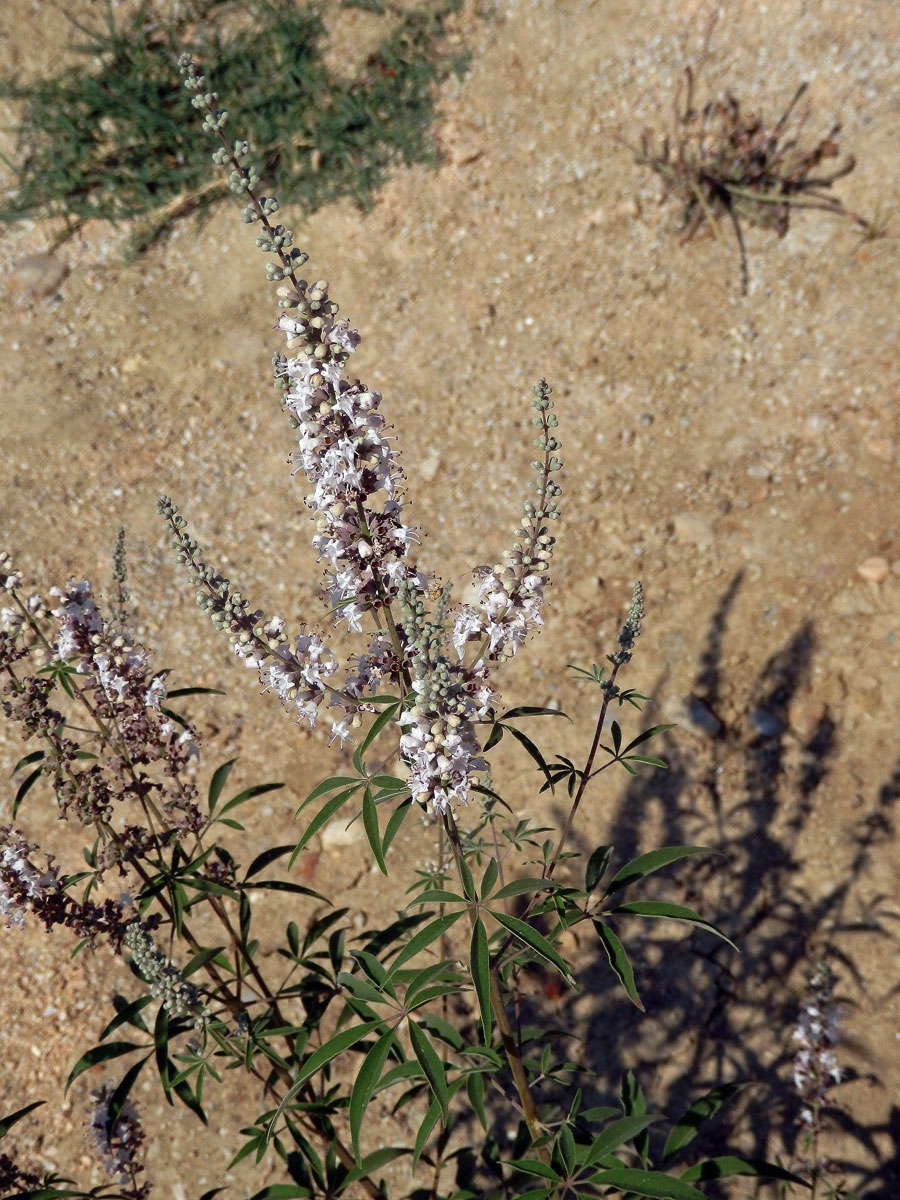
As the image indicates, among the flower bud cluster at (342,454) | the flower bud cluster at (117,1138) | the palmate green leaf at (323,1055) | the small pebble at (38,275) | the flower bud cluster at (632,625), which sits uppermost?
the small pebble at (38,275)

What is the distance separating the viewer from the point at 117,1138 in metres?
3.36

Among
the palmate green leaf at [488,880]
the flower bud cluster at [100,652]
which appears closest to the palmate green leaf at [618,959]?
the palmate green leaf at [488,880]

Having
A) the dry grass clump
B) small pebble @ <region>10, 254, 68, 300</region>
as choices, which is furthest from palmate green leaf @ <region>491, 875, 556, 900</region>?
small pebble @ <region>10, 254, 68, 300</region>

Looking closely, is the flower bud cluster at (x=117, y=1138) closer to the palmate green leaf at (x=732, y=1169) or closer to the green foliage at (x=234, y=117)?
the palmate green leaf at (x=732, y=1169)

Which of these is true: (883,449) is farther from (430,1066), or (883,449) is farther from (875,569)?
(430,1066)

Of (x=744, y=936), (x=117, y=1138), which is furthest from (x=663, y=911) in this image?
(x=744, y=936)

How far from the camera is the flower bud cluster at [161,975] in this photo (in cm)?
265

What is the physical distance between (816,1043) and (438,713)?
8.55ft

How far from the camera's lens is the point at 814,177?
6.55 meters

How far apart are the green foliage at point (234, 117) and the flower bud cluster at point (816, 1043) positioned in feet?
19.3

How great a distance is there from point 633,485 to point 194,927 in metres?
3.59

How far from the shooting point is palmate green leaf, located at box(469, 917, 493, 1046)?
7.25 feet

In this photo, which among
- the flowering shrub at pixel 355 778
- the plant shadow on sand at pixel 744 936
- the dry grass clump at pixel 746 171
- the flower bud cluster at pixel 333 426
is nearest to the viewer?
the flower bud cluster at pixel 333 426

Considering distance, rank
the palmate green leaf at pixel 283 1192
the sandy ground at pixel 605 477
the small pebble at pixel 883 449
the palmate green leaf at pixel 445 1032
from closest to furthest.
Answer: the palmate green leaf at pixel 445 1032, the palmate green leaf at pixel 283 1192, the sandy ground at pixel 605 477, the small pebble at pixel 883 449
